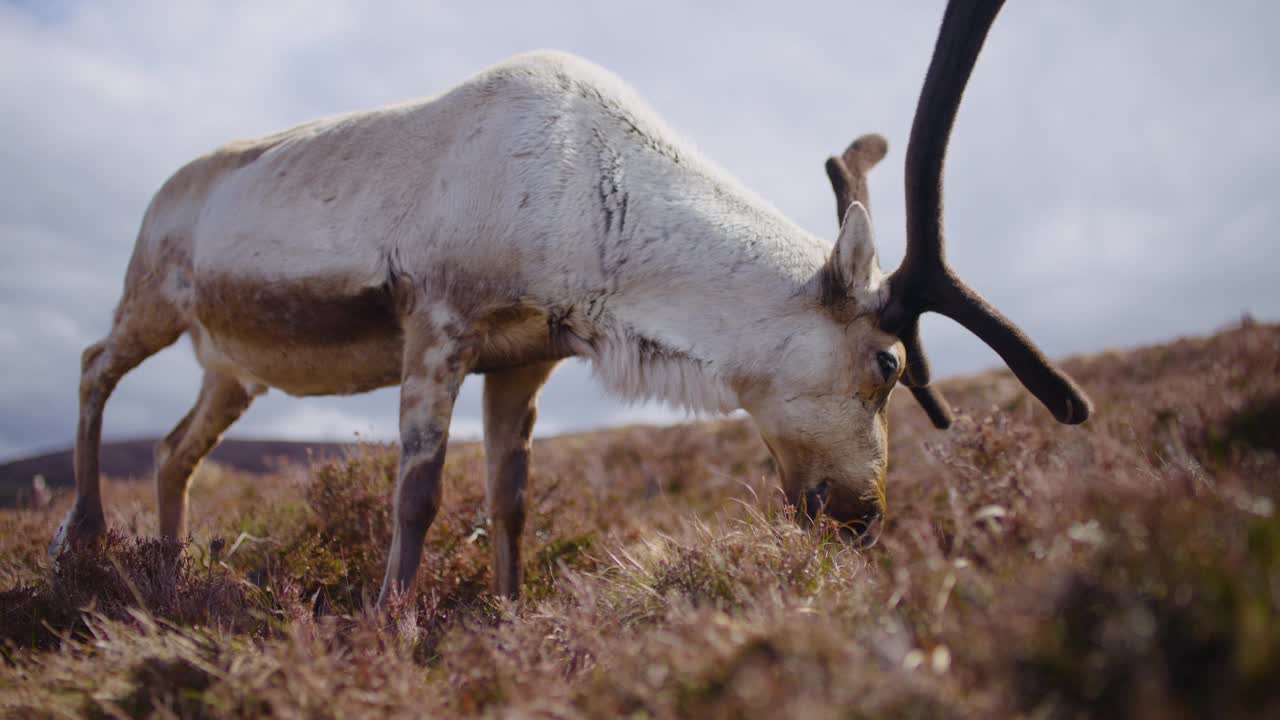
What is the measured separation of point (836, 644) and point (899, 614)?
1.64 feet

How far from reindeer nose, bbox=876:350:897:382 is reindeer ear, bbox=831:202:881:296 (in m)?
0.31

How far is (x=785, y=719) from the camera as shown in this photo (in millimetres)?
1220

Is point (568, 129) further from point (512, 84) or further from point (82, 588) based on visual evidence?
point (82, 588)

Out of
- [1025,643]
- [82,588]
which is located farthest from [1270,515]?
[82,588]

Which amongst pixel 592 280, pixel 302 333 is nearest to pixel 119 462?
pixel 302 333

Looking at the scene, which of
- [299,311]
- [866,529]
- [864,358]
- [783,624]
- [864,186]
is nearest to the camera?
[783,624]

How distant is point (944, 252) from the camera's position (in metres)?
3.47

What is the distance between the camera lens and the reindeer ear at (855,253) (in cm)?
330

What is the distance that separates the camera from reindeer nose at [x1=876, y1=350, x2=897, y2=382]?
3410 mm

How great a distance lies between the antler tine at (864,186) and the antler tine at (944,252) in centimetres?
48

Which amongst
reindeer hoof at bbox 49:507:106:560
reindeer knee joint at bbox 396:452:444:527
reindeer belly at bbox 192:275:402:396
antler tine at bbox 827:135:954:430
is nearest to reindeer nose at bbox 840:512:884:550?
antler tine at bbox 827:135:954:430

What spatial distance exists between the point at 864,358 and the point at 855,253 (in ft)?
1.59

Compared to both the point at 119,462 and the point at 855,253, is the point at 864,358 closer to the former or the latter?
the point at 855,253

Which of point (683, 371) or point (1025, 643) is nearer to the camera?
point (1025, 643)
